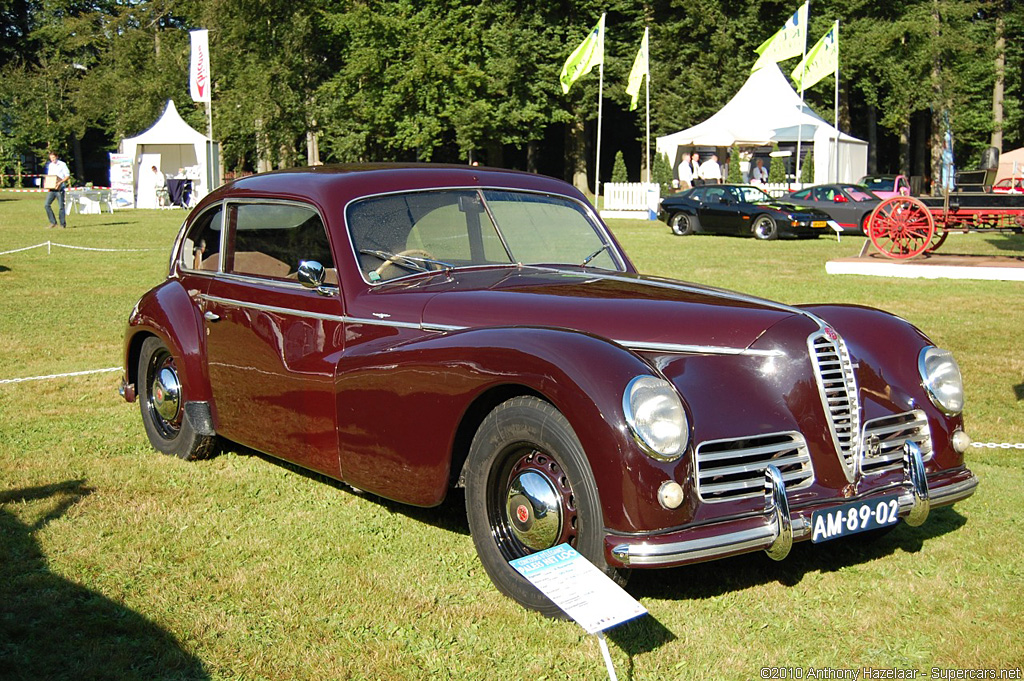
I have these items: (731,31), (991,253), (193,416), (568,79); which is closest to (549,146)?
(731,31)

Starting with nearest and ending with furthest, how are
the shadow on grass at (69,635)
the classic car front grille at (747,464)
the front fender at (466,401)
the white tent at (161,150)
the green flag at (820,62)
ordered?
the shadow on grass at (69,635), the front fender at (466,401), the classic car front grille at (747,464), the green flag at (820,62), the white tent at (161,150)

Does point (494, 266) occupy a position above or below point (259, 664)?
above

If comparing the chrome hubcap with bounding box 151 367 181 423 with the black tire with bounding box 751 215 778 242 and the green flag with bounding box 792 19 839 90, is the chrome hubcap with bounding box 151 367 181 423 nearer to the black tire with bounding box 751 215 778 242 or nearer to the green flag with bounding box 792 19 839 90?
the black tire with bounding box 751 215 778 242

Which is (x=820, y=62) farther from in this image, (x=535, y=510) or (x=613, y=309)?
(x=535, y=510)

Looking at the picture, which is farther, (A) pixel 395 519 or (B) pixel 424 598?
(A) pixel 395 519

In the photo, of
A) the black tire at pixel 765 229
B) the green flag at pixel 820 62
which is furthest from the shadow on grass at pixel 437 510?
the green flag at pixel 820 62

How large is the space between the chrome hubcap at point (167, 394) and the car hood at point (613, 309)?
208cm

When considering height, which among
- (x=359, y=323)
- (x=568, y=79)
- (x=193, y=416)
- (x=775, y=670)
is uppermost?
(x=568, y=79)

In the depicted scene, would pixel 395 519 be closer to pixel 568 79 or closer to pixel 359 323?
pixel 359 323

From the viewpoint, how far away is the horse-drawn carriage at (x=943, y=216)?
1756 cm

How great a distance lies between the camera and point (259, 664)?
11.5 feet

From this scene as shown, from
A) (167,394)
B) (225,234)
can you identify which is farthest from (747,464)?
(167,394)

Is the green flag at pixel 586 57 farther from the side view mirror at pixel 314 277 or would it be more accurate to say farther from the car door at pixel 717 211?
the side view mirror at pixel 314 277

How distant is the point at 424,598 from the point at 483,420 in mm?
736
